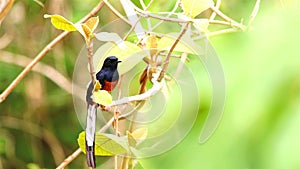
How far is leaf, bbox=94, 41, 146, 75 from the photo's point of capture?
34 centimetres

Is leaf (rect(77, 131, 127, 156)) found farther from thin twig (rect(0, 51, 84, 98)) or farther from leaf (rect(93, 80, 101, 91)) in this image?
thin twig (rect(0, 51, 84, 98))

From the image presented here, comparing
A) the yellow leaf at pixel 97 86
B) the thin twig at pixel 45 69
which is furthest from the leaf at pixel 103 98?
the thin twig at pixel 45 69

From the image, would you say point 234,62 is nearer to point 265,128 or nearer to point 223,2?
point 265,128

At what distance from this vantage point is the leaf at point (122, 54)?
1.12ft

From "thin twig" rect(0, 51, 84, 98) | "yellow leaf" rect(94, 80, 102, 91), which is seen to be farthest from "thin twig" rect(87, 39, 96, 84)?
"thin twig" rect(0, 51, 84, 98)

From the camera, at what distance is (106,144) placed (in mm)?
368

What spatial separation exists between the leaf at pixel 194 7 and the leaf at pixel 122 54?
1.4 inches

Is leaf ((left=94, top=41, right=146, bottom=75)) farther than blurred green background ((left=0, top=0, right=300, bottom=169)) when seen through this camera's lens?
Yes

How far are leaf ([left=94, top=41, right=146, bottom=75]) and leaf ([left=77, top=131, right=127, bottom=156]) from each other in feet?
0.14

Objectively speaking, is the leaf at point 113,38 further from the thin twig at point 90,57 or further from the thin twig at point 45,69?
the thin twig at point 45,69

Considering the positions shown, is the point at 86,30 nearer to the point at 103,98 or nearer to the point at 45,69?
the point at 103,98

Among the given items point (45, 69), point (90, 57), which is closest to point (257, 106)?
point (90, 57)

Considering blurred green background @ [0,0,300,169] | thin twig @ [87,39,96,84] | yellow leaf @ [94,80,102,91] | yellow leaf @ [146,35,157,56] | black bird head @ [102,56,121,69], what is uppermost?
yellow leaf @ [146,35,157,56]

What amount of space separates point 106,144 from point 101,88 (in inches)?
2.5
